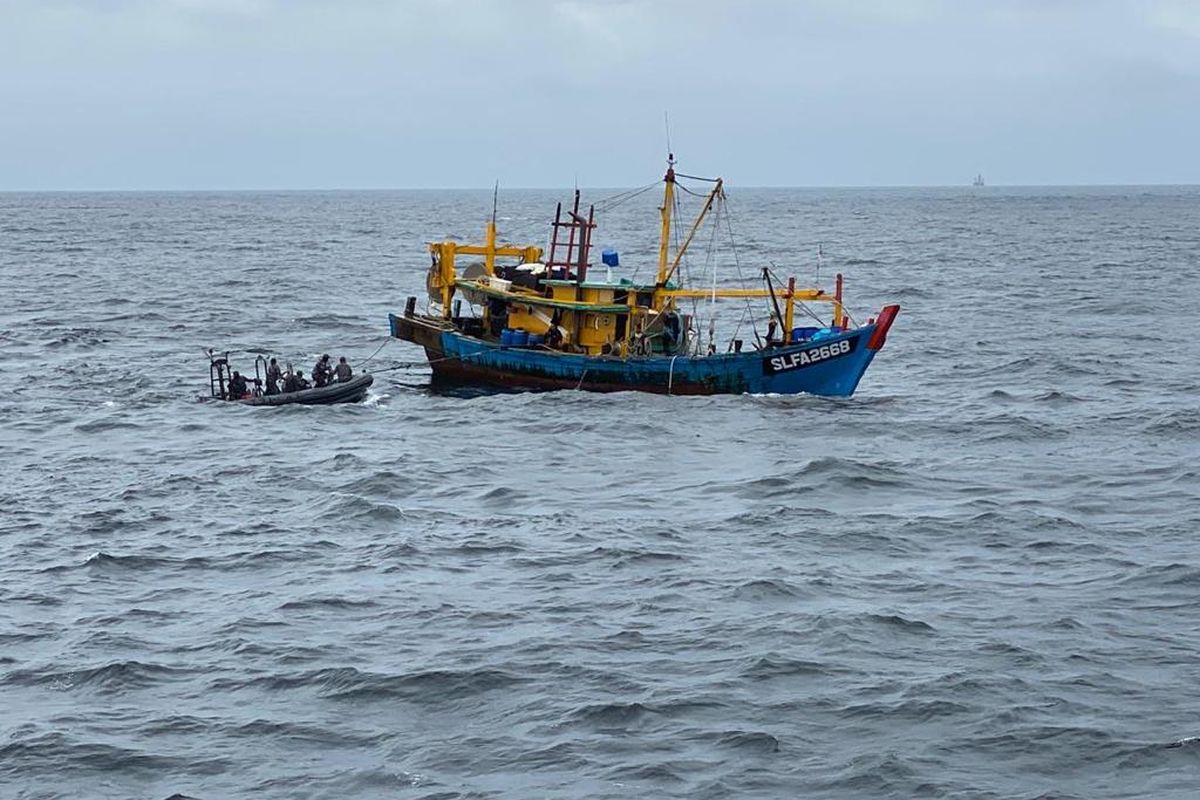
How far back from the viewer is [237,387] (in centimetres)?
4853

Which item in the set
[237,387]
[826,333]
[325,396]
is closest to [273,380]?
Answer: [237,387]

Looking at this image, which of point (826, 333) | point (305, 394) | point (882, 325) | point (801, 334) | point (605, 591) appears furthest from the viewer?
point (801, 334)

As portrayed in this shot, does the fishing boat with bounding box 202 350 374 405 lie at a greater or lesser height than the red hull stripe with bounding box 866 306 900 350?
lesser

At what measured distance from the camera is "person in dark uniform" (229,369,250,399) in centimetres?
4850

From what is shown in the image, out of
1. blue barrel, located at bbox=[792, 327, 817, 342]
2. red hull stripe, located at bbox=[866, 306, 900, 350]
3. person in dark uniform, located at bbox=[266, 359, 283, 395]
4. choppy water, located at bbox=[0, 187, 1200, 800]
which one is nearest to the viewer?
choppy water, located at bbox=[0, 187, 1200, 800]

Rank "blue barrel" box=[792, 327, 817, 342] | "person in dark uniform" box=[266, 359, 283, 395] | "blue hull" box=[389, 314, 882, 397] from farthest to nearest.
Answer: "blue barrel" box=[792, 327, 817, 342], "person in dark uniform" box=[266, 359, 283, 395], "blue hull" box=[389, 314, 882, 397]

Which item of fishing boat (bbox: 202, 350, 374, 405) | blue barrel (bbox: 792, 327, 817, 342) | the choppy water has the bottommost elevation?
the choppy water

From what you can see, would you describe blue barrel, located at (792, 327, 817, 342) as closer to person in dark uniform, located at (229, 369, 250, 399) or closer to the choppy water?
the choppy water

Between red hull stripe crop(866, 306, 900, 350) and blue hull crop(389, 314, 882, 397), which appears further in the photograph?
blue hull crop(389, 314, 882, 397)

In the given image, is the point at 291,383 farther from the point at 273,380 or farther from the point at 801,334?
the point at 801,334

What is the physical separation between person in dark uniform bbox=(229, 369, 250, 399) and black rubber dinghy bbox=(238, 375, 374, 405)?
0.56 metres

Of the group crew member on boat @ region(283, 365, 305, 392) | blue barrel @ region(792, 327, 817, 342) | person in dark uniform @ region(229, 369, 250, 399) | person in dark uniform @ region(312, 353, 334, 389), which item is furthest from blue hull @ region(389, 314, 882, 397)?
person in dark uniform @ region(229, 369, 250, 399)

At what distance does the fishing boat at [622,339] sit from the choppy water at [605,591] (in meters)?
0.95

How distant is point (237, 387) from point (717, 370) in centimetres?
1414
